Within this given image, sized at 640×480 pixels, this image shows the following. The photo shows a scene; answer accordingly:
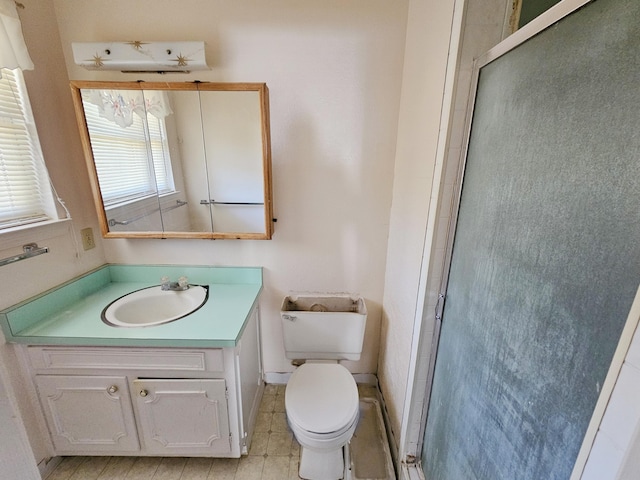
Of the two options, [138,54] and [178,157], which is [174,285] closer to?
[178,157]

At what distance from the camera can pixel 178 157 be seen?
4.62 ft

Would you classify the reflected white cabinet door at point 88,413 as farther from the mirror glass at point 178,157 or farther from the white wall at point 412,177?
the white wall at point 412,177

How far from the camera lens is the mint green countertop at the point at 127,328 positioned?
1.09 metres

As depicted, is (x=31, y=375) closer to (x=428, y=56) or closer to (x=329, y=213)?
(x=329, y=213)

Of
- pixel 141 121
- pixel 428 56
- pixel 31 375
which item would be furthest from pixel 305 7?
pixel 31 375

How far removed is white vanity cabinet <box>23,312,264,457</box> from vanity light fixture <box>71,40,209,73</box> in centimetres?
127

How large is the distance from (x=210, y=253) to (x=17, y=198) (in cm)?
82

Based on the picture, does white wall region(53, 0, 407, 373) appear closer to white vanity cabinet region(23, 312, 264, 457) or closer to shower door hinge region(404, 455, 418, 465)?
white vanity cabinet region(23, 312, 264, 457)

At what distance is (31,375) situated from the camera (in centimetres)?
114

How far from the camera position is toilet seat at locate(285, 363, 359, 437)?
44.5 inches

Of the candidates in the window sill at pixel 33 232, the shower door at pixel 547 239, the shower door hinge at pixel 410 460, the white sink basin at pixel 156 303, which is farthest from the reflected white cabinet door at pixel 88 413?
the shower door at pixel 547 239

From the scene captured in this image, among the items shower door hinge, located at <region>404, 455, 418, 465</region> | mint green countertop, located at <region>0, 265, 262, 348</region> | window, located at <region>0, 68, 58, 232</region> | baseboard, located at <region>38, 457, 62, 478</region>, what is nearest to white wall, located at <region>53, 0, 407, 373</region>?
mint green countertop, located at <region>0, 265, 262, 348</region>

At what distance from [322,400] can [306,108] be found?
4.69ft

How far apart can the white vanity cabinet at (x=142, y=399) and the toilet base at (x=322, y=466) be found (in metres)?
0.32
